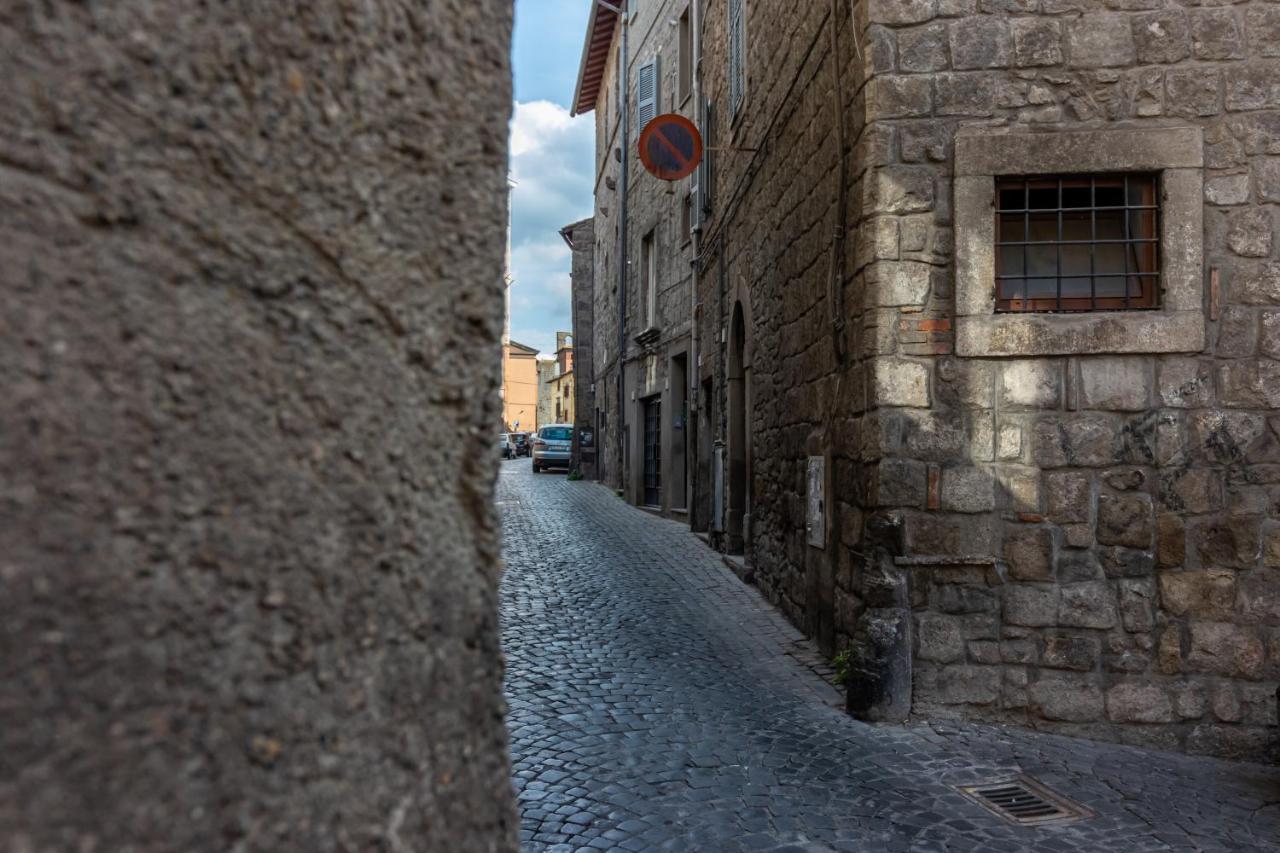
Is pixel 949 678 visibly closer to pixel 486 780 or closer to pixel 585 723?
pixel 585 723

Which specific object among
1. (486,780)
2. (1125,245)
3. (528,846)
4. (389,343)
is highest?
(1125,245)

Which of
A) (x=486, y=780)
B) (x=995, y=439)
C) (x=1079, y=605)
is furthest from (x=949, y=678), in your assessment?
(x=486, y=780)

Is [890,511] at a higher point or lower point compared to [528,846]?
higher

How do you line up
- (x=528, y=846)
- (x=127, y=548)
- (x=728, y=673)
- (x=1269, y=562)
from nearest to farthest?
(x=127, y=548)
(x=528, y=846)
(x=1269, y=562)
(x=728, y=673)

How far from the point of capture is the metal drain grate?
10.9ft

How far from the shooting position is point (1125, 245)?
15.0 ft

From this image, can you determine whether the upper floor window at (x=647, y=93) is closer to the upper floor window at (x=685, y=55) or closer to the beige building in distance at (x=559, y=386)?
the upper floor window at (x=685, y=55)

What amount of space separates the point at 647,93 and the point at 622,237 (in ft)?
11.5

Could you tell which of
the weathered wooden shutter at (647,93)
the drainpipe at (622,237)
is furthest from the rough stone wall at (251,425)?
the drainpipe at (622,237)

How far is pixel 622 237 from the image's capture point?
19.3 meters

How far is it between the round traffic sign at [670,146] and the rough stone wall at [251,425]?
910cm

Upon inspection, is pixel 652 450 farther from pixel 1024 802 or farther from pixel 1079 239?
pixel 1024 802

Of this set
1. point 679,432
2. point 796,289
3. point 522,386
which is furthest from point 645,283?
point 522,386

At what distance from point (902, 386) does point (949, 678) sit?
136 centimetres
